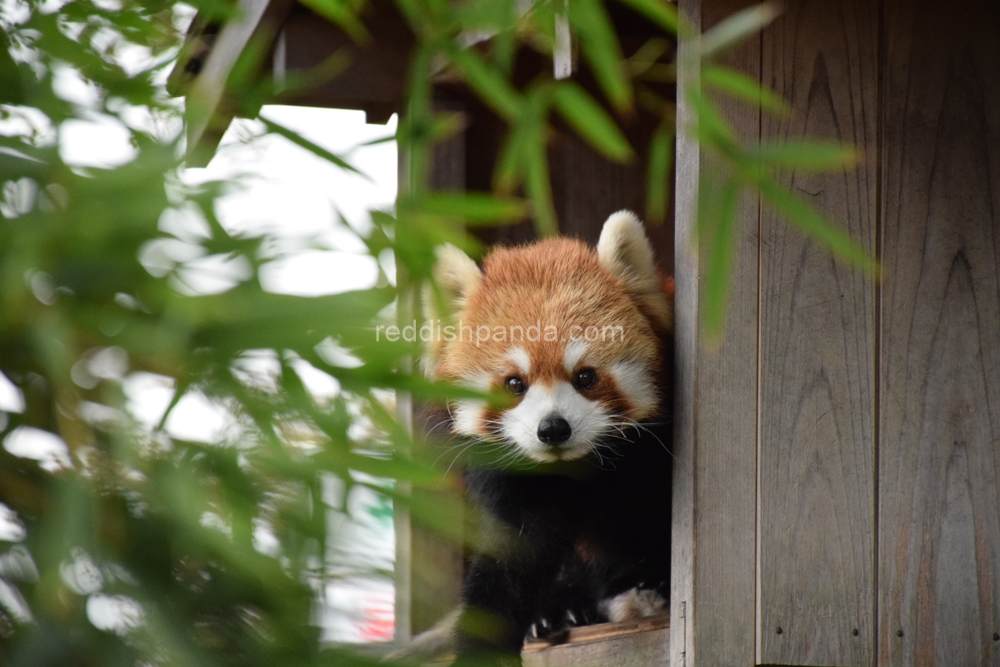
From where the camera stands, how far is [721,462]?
1938 mm

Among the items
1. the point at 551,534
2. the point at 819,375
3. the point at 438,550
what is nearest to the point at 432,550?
the point at 438,550

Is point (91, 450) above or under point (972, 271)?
under

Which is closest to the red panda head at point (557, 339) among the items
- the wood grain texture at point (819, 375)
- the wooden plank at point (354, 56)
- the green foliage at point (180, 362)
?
the wood grain texture at point (819, 375)

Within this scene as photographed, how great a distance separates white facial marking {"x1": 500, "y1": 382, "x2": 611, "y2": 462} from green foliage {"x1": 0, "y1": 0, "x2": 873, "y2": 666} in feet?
2.90

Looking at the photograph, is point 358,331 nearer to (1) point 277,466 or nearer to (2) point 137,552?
(1) point 277,466

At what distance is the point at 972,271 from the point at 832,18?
0.48 m

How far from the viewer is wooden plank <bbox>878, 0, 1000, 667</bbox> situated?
1.90m

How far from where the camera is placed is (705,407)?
195 cm

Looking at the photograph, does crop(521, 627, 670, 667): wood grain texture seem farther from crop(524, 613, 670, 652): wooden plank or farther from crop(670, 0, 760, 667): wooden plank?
crop(670, 0, 760, 667): wooden plank

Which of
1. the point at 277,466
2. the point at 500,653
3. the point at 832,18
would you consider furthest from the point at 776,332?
the point at 277,466

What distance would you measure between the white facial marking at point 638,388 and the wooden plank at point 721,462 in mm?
146

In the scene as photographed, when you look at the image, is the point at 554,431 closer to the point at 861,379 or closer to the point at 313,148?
the point at 861,379

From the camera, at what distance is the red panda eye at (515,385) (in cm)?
214

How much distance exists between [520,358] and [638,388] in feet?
0.73
